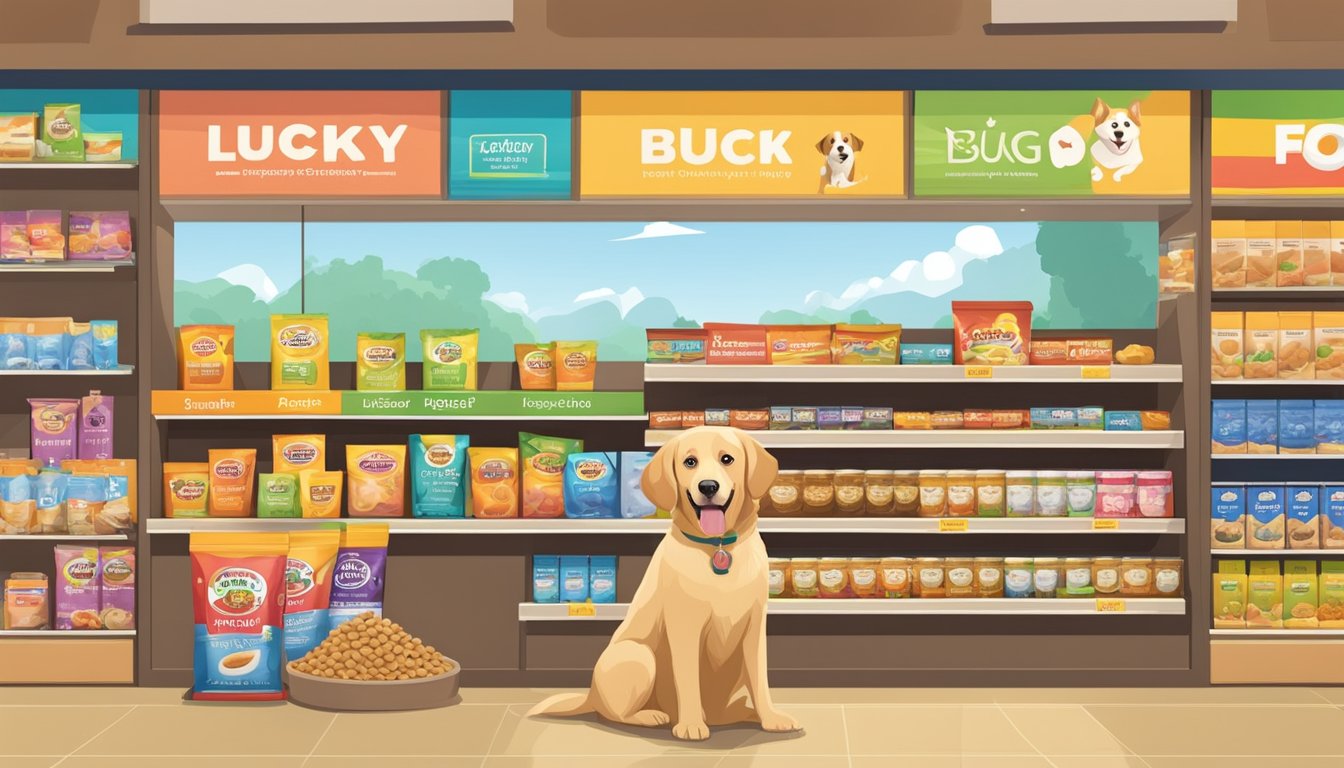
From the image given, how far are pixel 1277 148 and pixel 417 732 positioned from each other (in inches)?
174

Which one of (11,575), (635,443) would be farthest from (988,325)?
(11,575)

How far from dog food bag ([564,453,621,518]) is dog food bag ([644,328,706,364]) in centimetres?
52

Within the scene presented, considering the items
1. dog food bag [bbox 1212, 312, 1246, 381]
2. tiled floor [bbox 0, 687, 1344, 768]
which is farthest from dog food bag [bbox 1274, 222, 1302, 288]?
tiled floor [bbox 0, 687, 1344, 768]

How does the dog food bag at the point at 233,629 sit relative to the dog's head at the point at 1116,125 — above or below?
below

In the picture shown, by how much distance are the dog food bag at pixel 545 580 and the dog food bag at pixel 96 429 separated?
2024 mm

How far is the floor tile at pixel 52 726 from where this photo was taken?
4016mm

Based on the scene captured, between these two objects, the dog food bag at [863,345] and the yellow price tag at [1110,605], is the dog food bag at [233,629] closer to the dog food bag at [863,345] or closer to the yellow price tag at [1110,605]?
the dog food bag at [863,345]

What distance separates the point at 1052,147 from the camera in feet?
16.3

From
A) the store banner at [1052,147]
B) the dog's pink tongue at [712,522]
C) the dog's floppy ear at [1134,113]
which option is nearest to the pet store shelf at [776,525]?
the dog's pink tongue at [712,522]

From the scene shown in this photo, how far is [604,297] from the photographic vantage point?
621 cm

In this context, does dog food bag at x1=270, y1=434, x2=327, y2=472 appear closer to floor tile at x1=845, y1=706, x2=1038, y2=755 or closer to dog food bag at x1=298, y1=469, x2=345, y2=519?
dog food bag at x1=298, y1=469, x2=345, y2=519

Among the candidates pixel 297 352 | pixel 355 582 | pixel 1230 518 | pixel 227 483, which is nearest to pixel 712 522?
pixel 355 582

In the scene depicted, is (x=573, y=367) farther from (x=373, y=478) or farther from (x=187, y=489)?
(x=187, y=489)

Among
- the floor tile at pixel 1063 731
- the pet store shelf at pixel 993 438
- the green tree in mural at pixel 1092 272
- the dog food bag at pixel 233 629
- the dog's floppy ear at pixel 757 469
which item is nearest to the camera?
the dog's floppy ear at pixel 757 469
